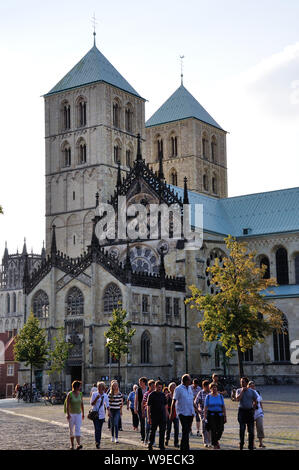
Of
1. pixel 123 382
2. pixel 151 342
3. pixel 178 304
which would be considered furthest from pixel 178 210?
pixel 123 382

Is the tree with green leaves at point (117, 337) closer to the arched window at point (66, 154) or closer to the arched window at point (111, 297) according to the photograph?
the arched window at point (111, 297)

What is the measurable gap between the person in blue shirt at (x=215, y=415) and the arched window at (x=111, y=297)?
3766cm

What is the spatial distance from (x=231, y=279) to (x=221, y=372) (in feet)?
64.3

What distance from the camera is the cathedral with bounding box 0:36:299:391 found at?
59375mm

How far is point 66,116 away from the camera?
86250 mm

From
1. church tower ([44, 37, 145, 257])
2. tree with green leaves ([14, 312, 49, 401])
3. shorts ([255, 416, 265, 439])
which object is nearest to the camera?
shorts ([255, 416, 265, 439])

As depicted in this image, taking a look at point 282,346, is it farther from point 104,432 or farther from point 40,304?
point 104,432

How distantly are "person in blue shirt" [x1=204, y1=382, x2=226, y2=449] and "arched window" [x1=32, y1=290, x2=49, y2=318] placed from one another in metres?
44.6

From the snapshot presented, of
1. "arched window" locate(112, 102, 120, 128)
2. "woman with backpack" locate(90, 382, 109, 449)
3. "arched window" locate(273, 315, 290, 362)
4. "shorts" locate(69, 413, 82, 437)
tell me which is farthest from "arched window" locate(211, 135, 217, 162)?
"shorts" locate(69, 413, 82, 437)

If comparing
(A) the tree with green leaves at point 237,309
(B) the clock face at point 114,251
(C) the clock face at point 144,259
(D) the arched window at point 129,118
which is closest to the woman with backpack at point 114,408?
(A) the tree with green leaves at point 237,309

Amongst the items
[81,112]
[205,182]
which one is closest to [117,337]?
[81,112]

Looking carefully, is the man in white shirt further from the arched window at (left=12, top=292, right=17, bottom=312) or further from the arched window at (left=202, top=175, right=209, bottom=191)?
the arched window at (left=12, top=292, right=17, bottom=312)

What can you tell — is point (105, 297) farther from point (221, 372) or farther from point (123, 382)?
point (221, 372)

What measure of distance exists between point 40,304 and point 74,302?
4401 mm
